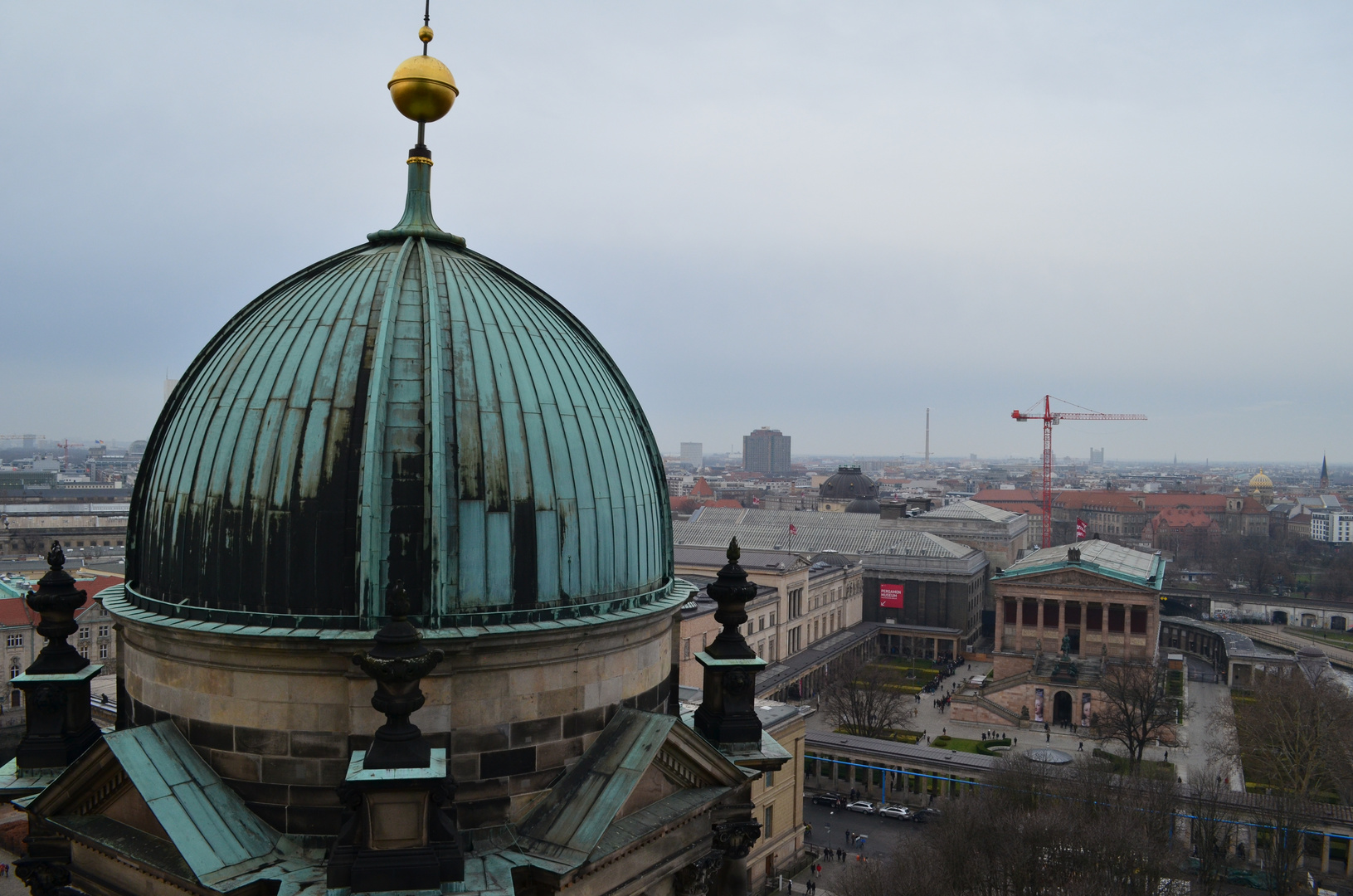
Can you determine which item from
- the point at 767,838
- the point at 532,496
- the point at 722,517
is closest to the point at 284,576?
the point at 532,496

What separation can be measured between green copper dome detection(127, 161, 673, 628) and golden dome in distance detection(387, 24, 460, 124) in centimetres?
256

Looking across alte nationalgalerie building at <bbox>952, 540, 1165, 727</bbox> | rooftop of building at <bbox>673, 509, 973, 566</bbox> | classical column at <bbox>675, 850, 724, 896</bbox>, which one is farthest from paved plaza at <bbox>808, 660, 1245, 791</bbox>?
classical column at <bbox>675, 850, 724, 896</bbox>

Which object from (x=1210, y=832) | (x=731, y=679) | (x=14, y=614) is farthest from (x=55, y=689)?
(x=14, y=614)

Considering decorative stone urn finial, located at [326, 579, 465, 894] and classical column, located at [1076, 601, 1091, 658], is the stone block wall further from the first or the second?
classical column, located at [1076, 601, 1091, 658]

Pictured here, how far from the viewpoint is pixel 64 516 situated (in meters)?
162

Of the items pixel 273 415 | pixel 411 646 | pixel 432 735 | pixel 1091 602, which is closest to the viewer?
pixel 411 646

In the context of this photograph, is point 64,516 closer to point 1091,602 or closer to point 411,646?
point 1091,602

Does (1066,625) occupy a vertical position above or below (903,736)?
above

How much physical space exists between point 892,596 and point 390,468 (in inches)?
4735

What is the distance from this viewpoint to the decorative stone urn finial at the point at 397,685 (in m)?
13.7

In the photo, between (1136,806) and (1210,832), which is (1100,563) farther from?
(1210,832)

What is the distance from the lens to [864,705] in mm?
81875

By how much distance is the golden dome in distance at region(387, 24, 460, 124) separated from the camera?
18859 millimetres

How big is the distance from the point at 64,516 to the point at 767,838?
150 metres
